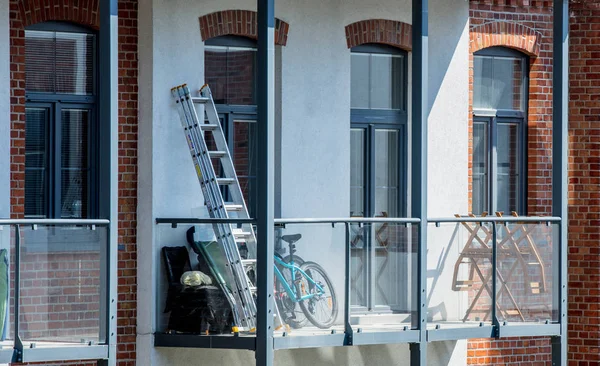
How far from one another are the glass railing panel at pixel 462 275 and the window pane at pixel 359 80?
192 cm

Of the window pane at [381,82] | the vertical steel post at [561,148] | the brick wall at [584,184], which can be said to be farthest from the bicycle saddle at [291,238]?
the brick wall at [584,184]

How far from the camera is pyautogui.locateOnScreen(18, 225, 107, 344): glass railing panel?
38.7 feet

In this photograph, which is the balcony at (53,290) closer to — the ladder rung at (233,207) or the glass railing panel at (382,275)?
the ladder rung at (233,207)

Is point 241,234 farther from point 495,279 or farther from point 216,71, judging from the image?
point 495,279

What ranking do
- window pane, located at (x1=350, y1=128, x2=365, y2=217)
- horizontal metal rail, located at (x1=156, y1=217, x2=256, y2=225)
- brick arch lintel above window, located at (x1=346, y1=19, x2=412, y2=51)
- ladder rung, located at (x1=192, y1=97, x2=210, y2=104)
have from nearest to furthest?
horizontal metal rail, located at (x1=156, y1=217, x2=256, y2=225), ladder rung, located at (x1=192, y1=97, x2=210, y2=104), brick arch lintel above window, located at (x1=346, y1=19, x2=412, y2=51), window pane, located at (x1=350, y1=128, x2=365, y2=217)

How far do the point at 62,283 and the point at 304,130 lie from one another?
3.67 m

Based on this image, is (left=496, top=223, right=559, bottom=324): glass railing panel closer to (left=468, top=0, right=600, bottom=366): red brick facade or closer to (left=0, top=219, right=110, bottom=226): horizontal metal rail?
(left=468, top=0, right=600, bottom=366): red brick facade

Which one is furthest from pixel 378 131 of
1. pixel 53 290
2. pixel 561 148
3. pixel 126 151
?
pixel 53 290

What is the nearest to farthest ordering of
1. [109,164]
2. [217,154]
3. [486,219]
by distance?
[109,164] → [217,154] → [486,219]

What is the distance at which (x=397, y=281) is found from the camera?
13523 mm

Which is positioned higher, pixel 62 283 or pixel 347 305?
pixel 62 283

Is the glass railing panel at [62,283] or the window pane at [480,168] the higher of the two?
the window pane at [480,168]

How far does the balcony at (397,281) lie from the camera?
12922mm

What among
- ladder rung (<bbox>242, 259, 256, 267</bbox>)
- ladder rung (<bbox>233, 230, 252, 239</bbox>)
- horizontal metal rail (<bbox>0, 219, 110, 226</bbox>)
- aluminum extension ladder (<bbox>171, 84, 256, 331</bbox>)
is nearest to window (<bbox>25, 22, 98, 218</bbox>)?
aluminum extension ladder (<bbox>171, 84, 256, 331</bbox>)
